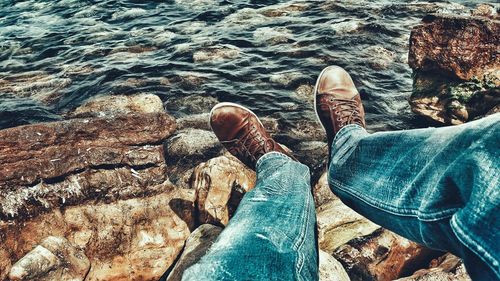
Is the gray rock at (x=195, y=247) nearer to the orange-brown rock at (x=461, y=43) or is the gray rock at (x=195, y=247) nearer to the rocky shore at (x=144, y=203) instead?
the rocky shore at (x=144, y=203)

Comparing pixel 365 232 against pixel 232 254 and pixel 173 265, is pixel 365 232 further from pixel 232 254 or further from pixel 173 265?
pixel 232 254

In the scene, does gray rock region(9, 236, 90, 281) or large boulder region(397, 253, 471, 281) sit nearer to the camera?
large boulder region(397, 253, 471, 281)

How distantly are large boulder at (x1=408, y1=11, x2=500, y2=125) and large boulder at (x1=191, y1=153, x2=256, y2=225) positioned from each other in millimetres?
2401

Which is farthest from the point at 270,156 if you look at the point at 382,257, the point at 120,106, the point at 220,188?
the point at 120,106

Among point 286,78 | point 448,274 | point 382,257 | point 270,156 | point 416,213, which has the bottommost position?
point 382,257

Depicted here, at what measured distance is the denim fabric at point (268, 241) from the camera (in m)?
1.39

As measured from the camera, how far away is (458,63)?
13.3ft

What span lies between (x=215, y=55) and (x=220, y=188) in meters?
3.66

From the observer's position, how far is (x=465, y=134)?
1.25m

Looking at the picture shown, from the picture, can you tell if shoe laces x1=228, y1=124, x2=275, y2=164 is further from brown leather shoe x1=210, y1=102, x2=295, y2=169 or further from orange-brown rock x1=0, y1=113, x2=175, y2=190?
orange-brown rock x1=0, y1=113, x2=175, y2=190

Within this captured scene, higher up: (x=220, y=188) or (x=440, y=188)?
(x=440, y=188)

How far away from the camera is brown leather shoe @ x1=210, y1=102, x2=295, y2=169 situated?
10.7 ft

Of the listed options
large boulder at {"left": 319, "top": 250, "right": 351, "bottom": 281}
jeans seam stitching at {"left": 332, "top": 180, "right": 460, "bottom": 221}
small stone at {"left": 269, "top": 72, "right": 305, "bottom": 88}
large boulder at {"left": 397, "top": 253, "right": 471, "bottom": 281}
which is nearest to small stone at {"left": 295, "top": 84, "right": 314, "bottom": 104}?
small stone at {"left": 269, "top": 72, "right": 305, "bottom": 88}

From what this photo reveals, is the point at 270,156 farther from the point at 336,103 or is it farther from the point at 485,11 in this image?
the point at 485,11
